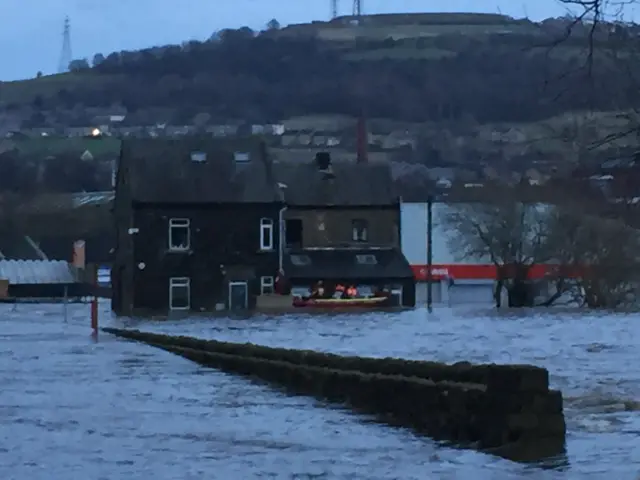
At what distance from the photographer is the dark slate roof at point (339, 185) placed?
6612 centimetres

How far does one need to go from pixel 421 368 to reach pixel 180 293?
4403cm

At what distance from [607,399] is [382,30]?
182008 mm

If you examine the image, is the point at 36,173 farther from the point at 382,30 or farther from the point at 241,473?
the point at 241,473

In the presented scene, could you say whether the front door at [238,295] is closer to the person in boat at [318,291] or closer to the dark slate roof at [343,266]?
the dark slate roof at [343,266]

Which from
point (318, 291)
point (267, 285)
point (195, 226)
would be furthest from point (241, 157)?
point (318, 291)

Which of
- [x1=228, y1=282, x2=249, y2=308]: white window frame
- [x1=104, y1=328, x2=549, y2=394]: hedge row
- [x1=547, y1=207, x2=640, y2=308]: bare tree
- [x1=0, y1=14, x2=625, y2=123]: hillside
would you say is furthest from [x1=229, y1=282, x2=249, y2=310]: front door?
[x1=0, y1=14, x2=625, y2=123]: hillside

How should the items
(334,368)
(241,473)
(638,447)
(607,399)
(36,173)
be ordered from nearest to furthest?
(241,473), (638,447), (607,399), (334,368), (36,173)

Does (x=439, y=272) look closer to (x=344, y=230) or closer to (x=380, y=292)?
(x=344, y=230)

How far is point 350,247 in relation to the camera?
6588 centimetres

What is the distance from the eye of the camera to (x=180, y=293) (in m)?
61.0

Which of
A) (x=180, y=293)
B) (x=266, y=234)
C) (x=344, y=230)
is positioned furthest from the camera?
(x=344, y=230)

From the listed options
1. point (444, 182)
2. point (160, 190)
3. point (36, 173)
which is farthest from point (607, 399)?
point (36, 173)

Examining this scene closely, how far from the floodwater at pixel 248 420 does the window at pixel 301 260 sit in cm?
2978

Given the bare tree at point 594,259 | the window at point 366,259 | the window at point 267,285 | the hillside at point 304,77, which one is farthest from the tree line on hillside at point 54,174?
the bare tree at point 594,259
